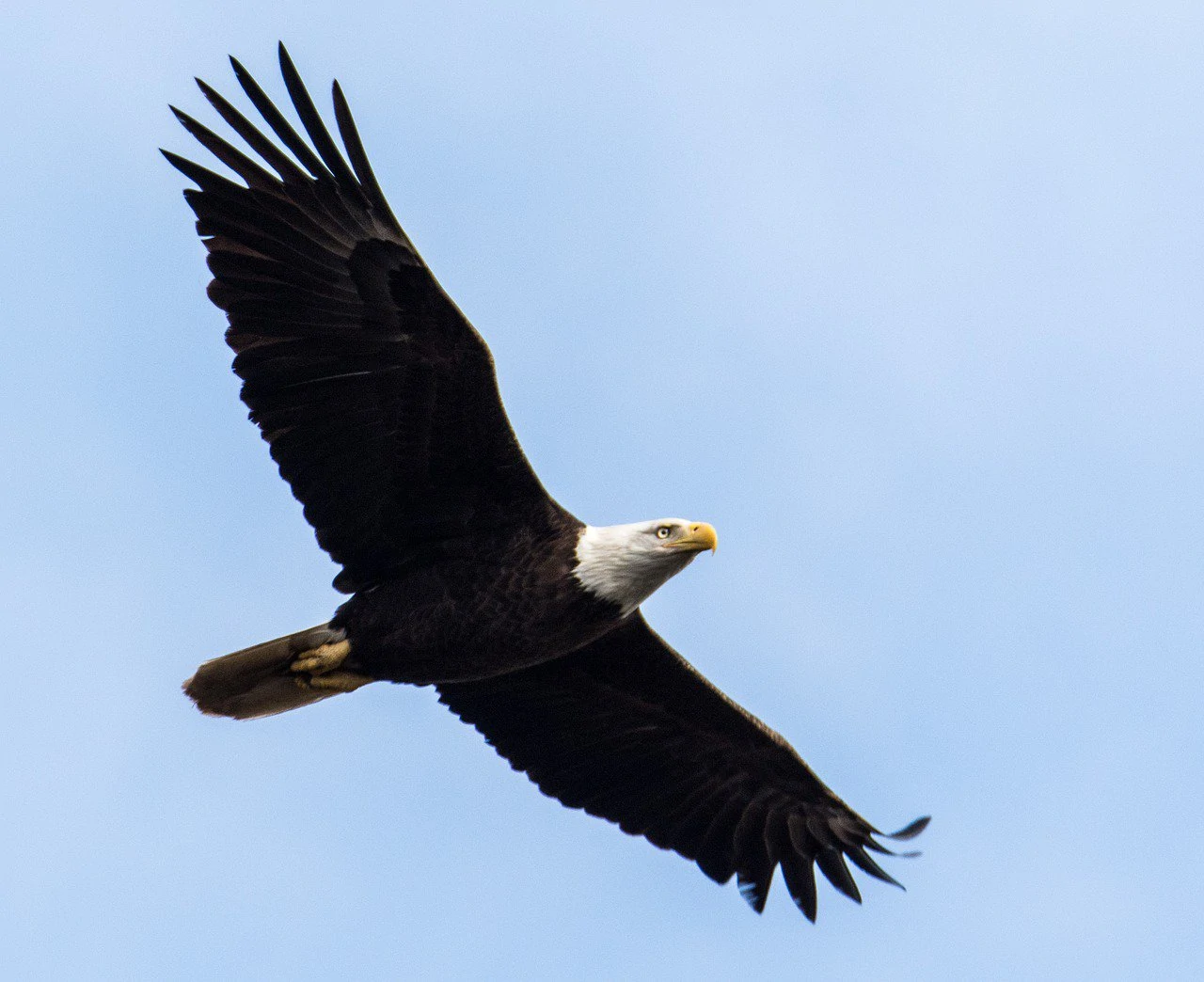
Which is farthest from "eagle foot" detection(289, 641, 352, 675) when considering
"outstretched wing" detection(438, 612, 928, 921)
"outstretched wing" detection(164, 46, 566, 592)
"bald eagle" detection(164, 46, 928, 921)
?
"outstretched wing" detection(438, 612, 928, 921)

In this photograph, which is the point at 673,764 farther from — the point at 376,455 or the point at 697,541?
the point at 376,455

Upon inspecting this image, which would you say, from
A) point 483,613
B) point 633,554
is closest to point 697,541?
point 633,554

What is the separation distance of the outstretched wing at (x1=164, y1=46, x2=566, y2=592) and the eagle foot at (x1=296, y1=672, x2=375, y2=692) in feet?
3.52

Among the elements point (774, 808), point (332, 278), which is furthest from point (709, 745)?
point (332, 278)

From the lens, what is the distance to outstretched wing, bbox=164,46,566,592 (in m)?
11.0

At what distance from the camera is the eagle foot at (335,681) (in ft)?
38.1

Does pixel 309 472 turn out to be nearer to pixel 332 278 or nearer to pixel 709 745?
pixel 332 278

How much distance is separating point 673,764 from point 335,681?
2.35 m

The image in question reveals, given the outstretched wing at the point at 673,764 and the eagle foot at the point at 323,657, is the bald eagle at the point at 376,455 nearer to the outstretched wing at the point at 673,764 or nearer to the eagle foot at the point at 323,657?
the eagle foot at the point at 323,657

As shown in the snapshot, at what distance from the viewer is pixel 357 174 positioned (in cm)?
1109

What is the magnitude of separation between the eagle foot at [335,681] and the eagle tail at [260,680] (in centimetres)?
1

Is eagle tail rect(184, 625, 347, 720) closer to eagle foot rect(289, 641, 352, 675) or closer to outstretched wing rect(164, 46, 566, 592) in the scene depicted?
eagle foot rect(289, 641, 352, 675)

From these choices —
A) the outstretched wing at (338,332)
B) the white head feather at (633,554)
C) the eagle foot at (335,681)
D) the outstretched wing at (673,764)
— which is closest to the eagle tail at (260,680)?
the eagle foot at (335,681)

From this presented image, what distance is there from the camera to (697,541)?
11281 millimetres
